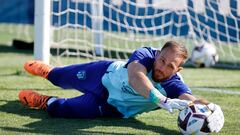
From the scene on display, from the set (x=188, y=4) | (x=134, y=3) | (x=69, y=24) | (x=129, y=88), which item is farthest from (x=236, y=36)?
(x=129, y=88)

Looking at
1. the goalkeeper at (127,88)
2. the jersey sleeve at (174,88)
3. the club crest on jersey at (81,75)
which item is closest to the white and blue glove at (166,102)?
the goalkeeper at (127,88)

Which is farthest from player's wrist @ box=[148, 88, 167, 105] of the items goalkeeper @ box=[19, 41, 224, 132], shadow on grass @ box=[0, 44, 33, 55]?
Answer: shadow on grass @ box=[0, 44, 33, 55]

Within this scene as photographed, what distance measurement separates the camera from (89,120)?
3697mm

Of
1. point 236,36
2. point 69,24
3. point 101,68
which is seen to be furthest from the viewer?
point 236,36

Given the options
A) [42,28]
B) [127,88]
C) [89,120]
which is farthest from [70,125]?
[42,28]

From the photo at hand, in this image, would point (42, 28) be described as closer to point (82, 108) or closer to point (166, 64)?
point (82, 108)

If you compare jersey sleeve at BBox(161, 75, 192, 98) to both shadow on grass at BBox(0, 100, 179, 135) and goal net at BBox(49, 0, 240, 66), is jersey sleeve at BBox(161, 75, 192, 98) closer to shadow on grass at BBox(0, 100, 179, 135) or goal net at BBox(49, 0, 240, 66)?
shadow on grass at BBox(0, 100, 179, 135)

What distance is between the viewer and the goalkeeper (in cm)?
335

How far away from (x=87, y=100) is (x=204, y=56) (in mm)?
3716

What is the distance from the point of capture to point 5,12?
1300 cm

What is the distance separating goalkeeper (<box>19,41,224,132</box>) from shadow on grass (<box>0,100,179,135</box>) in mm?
68

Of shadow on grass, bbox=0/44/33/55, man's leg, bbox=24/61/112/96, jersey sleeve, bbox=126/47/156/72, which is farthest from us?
shadow on grass, bbox=0/44/33/55

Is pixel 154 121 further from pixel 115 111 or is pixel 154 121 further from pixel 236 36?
pixel 236 36

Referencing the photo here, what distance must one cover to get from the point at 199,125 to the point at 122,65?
29.9 inches
